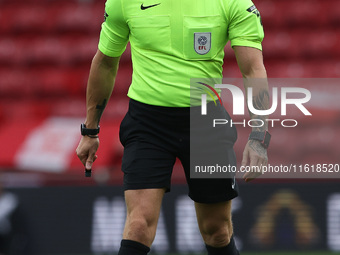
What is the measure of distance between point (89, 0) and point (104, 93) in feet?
22.1

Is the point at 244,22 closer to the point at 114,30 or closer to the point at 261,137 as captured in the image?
the point at 261,137

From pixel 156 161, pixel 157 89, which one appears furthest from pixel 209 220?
pixel 157 89

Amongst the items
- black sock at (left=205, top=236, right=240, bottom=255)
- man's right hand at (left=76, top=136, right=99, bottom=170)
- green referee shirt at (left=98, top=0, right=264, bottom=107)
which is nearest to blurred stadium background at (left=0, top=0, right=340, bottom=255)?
black sock at (left=205, top=236, right=240, bottom=255)

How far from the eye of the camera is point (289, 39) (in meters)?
10.4

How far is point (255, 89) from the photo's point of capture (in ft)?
13.6

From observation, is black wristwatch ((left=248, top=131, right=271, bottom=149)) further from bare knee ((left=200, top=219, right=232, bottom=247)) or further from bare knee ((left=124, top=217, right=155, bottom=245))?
bare knee ((left=124, top=217, right=155, bottom=245))

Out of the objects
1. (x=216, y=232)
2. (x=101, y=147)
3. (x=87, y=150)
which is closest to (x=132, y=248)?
(x=216, y=232)

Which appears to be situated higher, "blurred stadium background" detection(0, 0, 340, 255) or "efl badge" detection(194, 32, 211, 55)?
"efl badge" detection(194, 32, 211, 55)

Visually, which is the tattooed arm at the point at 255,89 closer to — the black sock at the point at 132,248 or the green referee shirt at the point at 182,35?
the green referee shirt at the point at 182,35

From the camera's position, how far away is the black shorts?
159 inches

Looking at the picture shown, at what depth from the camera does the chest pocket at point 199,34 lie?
13.5ft

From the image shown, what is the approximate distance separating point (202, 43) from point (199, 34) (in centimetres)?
5

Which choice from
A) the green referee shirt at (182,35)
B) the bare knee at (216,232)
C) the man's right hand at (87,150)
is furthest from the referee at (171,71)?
the man's right hand at (87,150)

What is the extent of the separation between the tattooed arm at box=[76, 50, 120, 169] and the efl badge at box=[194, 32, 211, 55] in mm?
524
